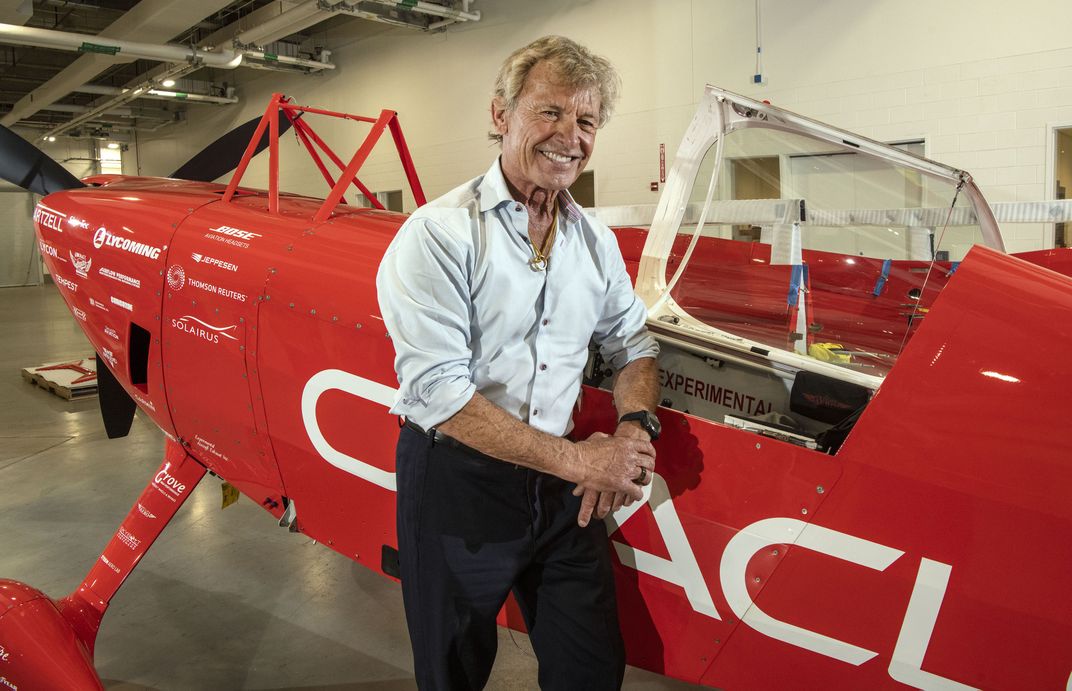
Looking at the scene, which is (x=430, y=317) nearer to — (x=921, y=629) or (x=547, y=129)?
(x=547, y=129)

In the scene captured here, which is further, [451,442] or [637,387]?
[637,387]

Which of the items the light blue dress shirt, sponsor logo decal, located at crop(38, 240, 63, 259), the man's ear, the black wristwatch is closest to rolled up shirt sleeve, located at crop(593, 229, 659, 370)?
the light blue dress shirt

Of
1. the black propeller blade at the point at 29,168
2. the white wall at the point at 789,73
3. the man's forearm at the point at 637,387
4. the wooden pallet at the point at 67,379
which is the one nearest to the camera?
the man's forearm at the point at 637,387

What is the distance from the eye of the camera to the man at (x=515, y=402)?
4.50 ft

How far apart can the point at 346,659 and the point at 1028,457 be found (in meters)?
2.24

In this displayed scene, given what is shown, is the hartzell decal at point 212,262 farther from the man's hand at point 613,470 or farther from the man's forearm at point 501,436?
the man's hand at point 613,470

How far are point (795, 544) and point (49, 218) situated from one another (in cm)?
309

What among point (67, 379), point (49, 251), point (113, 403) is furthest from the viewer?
point (67, 379)

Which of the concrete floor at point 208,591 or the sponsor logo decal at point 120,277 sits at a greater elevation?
the sponsor logo decal at point 120,277

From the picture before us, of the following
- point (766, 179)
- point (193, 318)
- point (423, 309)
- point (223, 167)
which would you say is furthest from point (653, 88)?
point (423, 309)

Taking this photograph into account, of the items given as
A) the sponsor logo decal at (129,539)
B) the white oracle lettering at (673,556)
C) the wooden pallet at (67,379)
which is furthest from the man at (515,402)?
the wooden pallet at (67,379)

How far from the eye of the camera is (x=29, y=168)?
3275 mm

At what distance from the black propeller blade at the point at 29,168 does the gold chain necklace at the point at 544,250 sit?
8.87 feet

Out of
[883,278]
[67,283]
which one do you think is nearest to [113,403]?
[67,283]
